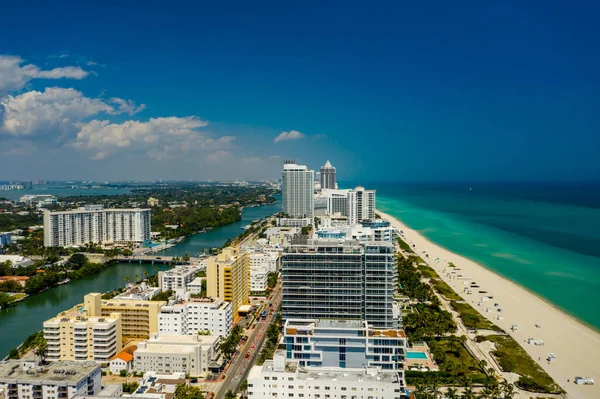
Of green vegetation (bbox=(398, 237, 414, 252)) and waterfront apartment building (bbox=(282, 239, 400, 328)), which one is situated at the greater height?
waterfront apartment building (bbox=(282, 239, 400, 328))

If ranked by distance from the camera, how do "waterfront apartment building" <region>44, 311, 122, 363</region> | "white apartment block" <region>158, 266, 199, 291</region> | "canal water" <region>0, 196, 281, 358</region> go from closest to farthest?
"waterfront apartment building" <region>44, 311, 122, 363</region>
"canal water" <region>0, 196, 281, 358</region>
"white apartment block" <region>158, 266, 199, 291</region>

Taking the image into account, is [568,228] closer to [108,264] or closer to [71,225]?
[108,264]

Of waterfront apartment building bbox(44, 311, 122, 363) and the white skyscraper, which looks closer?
waterfront apartment building bbox(44, 311, 122, 363)

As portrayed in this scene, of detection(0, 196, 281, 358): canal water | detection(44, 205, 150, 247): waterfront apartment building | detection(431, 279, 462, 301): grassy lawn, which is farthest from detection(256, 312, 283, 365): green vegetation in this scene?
detection(44, 205, 150, 247): waterfront apartment building

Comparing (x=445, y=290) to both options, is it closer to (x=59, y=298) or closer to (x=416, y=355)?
(x=416, y=355)

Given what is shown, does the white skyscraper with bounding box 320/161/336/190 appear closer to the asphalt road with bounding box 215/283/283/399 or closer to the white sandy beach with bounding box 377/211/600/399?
the white sandy beach with bounding box 377/211/600/399

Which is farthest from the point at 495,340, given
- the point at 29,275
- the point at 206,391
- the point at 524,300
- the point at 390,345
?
the point at 29,275

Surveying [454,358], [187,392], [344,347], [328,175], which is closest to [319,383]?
[344,347]
